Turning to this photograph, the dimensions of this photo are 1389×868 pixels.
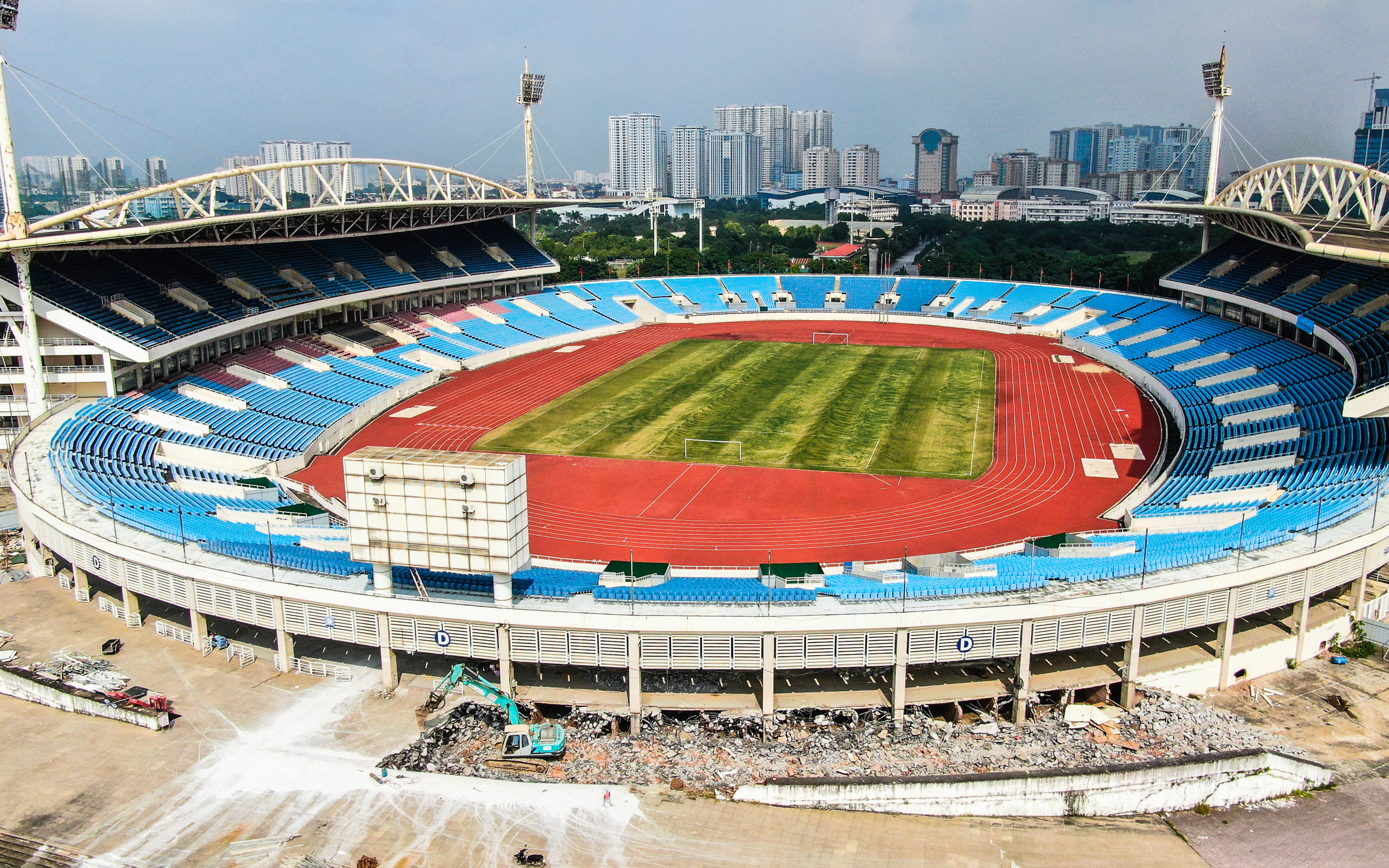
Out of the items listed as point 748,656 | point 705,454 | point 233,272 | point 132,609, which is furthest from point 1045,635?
point 233,272

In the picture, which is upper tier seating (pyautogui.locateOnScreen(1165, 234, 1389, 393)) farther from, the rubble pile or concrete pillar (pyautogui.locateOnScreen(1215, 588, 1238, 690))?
the rubble pile

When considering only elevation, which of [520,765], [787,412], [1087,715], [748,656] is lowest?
[1087,715]

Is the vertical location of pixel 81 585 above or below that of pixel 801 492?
below

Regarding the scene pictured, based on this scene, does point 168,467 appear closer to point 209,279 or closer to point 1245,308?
point 209,279

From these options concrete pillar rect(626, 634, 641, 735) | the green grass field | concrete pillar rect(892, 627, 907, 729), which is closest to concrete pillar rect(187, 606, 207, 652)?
concrete pillar rect(626, 634, 641, 735)

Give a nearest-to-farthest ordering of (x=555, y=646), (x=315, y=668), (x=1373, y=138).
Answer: (x=555, y=646) < (x=315, y=668) < (x=1373, y=138)

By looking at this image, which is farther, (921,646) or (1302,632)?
(1302,632)

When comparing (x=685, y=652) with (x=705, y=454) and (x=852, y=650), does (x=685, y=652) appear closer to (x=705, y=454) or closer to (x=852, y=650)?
(x=852, y=650)

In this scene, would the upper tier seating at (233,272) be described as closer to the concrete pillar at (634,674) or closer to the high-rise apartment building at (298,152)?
the concrete pillar at (634,674)
